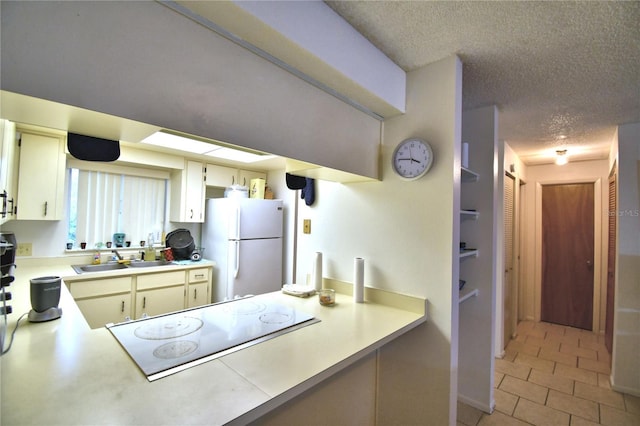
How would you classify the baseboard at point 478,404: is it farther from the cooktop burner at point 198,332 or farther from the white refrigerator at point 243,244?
the white refrigerator at point 243,244

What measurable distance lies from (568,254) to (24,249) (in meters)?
6.42

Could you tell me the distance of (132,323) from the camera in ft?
4.52

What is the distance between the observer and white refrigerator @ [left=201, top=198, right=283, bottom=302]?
3.32m

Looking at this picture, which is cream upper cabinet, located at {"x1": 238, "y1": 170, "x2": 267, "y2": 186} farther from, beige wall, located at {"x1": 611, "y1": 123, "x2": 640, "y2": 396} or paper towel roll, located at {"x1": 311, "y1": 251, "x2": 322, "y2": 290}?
beige wall, located at {"x1": 611, "y1": 123, "x2": 640, "y2": 396}

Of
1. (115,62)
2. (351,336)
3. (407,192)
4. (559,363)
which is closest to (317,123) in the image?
(407,192)

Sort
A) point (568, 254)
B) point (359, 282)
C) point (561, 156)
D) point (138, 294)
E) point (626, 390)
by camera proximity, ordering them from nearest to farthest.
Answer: point (359, 282) → point (626, 390) → point (138, 294) → point (561, 156) → point (568, 254)

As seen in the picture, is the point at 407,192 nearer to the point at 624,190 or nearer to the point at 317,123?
the point at 317,123

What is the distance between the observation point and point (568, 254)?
4047 mm

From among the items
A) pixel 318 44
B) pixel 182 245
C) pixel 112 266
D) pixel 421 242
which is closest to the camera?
pixel 318 44

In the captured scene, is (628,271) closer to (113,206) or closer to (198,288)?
(198,288)

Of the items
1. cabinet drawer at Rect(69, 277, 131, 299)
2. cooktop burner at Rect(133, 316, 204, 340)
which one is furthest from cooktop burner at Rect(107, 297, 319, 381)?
cabinet drawer at Rect(69, 277, 131, 299)

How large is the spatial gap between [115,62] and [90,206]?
2960 mm

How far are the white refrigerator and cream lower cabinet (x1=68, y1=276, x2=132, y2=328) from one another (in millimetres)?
938

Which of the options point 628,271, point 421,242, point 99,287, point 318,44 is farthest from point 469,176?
point 99,287
